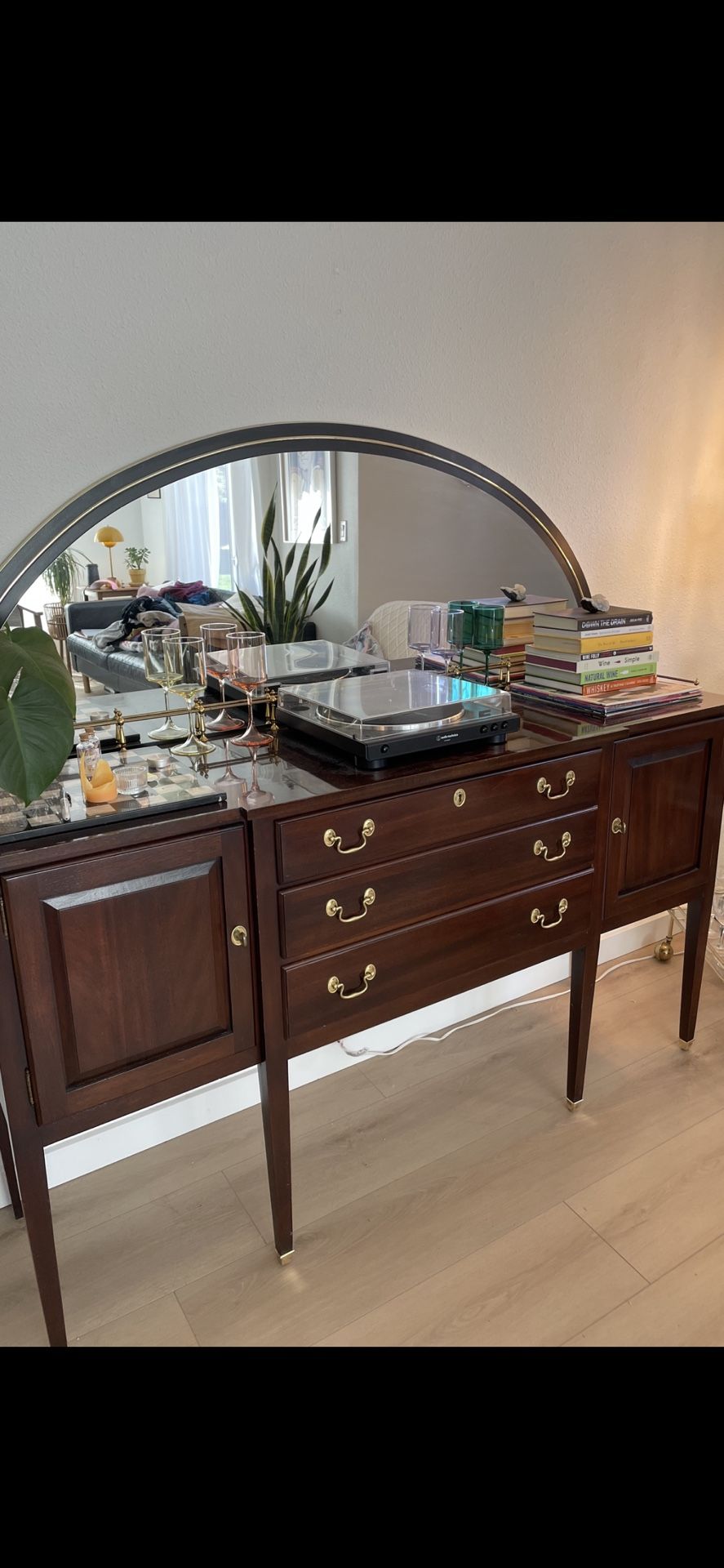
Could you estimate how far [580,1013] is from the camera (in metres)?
1.85

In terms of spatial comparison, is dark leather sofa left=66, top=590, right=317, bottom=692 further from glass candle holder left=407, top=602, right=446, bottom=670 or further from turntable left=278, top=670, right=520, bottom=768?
glass candle holder left=407, top=602, right=446, bottom=670

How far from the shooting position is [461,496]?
1844 millimetres

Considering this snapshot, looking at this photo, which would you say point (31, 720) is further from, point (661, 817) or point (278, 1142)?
point (661, 817)

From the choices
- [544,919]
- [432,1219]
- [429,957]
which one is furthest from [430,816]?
[432,1219]

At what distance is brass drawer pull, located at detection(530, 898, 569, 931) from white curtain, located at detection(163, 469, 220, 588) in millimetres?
824

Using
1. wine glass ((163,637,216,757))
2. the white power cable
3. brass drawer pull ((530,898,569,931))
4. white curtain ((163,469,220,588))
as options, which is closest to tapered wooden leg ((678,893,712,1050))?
the white power cable

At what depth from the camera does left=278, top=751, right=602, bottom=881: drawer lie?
1.32m

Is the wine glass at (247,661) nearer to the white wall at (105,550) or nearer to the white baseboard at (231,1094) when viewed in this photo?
the white wall at (105,550)

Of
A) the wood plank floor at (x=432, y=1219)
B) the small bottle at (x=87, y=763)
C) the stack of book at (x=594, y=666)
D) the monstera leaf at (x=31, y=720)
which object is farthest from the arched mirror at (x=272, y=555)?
the wood plank floor at (x=432, y=1219)

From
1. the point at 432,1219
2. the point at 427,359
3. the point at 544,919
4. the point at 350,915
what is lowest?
the point at 432,1219

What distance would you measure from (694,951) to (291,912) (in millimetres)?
1089

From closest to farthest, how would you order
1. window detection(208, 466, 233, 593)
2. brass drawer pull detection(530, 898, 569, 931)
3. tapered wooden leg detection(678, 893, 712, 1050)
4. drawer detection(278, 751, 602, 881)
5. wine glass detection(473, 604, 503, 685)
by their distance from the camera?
drawer detection(278, 751, 602, 881), window detection(208, 466, 233, 593), brass drawer pull detection(530, 898, 569, 931), wine glass detection(473, 604, 503, 685), tapered wooden leg detection(678, 893, 712, 1050)
